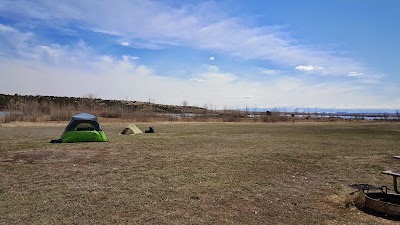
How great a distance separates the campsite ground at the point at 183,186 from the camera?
6.21 meters

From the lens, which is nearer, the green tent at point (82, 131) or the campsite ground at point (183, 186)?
the campsite ground at point (183, 186)

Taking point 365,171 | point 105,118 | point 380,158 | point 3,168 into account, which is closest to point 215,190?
point 365,171

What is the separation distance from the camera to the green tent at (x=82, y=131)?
60.4 ft

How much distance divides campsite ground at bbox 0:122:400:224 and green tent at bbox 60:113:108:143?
3.84m

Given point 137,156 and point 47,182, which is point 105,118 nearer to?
point 137,156

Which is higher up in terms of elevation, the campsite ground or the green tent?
the green tent

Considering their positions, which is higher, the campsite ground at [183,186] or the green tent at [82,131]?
the green tent at [82,131]

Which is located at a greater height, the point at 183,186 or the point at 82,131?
the point at 82,131

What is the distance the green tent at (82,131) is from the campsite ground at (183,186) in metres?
3.84

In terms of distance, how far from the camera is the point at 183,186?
8453 millimetres

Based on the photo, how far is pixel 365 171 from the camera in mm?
10648

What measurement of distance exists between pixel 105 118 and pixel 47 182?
141ft

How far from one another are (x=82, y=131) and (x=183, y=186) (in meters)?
11.8

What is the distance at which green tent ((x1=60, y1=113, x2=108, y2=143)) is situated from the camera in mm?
18406
